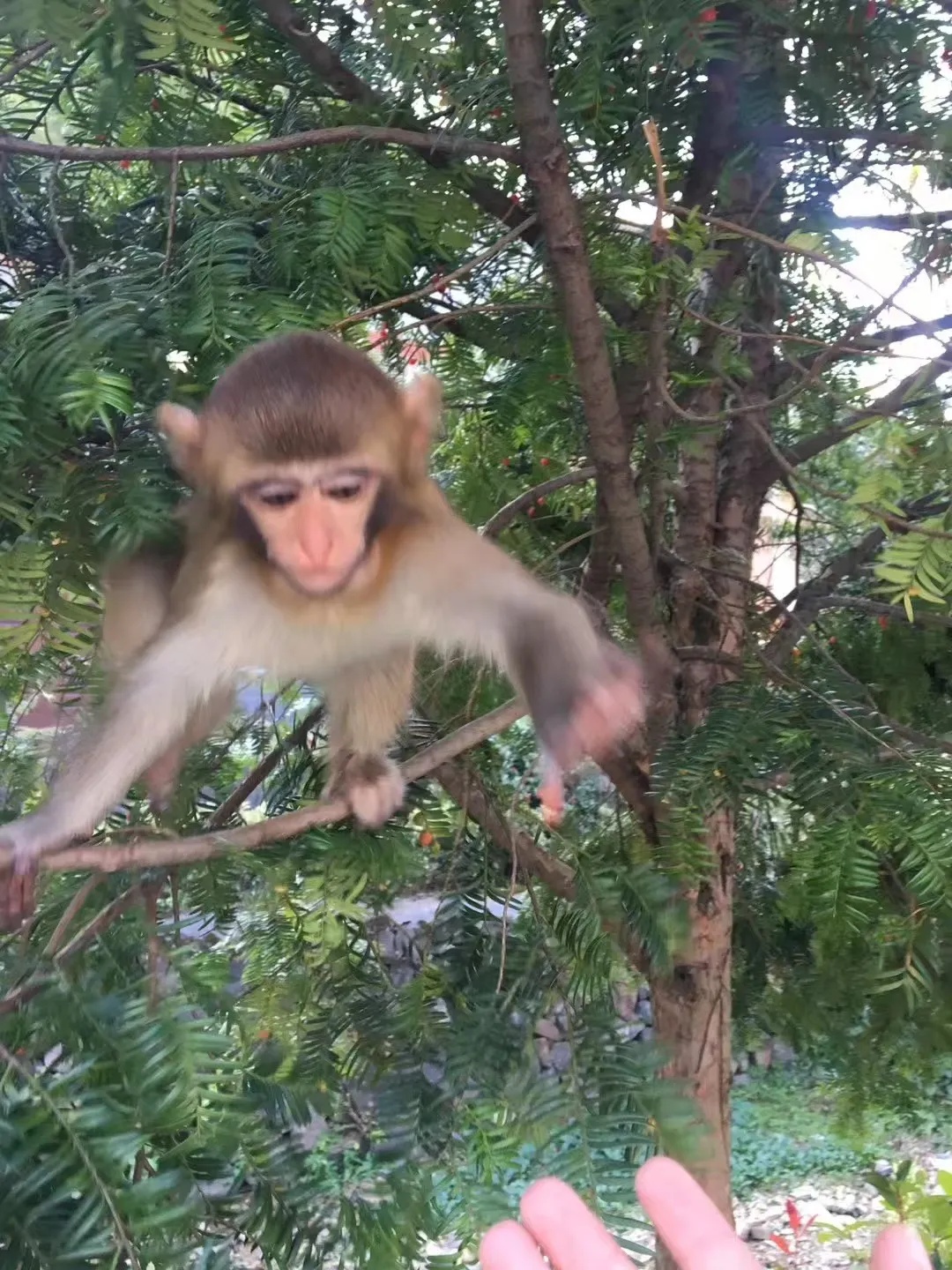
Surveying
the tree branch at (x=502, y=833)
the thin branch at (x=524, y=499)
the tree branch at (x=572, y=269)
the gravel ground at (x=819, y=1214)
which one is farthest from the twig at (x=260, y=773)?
the gravel ground at (x=819, y=1214)

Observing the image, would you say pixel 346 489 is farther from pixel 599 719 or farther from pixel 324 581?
pixel 599 719

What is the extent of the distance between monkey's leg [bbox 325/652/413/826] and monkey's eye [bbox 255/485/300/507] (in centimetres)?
36

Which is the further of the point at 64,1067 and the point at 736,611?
the point at 736,611

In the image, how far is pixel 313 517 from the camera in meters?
0.96

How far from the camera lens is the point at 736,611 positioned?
138cm

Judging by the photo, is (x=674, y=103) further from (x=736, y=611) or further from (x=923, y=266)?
(x=736, y=611)

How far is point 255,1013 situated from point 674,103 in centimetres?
112

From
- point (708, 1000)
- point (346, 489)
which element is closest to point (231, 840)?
point (346, 489)

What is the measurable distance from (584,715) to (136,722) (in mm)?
488

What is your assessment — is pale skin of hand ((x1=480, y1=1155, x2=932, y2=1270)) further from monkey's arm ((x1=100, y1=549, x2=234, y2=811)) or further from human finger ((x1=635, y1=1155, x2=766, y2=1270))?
monkey's arm ((x1=100, y1=549, x2=234, y2=811))

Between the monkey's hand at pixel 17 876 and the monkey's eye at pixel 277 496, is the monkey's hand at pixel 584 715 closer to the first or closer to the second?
the monkey's eye at pixel 277 496

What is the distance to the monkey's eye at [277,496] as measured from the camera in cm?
97

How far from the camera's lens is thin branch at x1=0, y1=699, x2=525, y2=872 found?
0.83m

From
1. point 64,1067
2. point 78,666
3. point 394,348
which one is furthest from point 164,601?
point 64,1067
